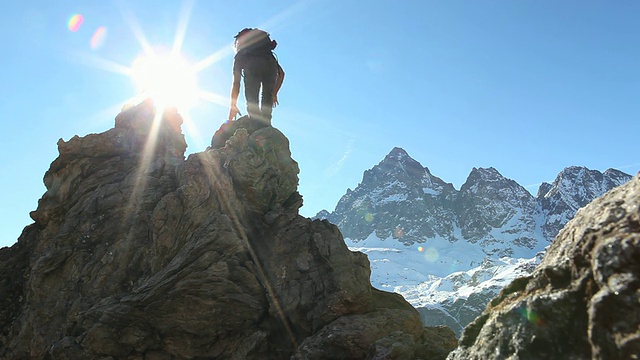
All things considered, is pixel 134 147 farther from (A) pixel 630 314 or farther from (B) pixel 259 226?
(A) pixel 630 314

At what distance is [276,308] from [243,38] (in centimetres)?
1592

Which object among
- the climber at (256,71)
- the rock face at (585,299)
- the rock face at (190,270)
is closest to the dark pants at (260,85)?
the climber at (256,71)

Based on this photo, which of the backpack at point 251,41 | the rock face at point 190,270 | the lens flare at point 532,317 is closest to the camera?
the lens flare at point 532,317

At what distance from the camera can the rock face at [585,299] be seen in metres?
5.36

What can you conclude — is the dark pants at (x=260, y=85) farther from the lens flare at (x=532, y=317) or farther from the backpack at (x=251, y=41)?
the lens flare at (x=532, y=317)

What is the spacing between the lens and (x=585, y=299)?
20.0 ft

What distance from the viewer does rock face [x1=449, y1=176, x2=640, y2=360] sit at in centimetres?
536

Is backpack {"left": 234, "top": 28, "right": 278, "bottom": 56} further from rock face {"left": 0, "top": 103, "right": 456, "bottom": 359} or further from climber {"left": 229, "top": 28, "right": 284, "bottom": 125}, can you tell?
rock face {"left": 0, "top": 103, "right": 456, "bottom": 359}

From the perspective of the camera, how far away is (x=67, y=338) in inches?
617

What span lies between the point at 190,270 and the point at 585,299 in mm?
13458

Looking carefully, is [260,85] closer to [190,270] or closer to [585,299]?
[190,270]

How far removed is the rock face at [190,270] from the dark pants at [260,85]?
102 inches

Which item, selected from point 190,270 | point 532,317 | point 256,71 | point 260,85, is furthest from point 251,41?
point 532,317

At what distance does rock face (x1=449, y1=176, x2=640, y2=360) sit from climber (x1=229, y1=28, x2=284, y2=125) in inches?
792
